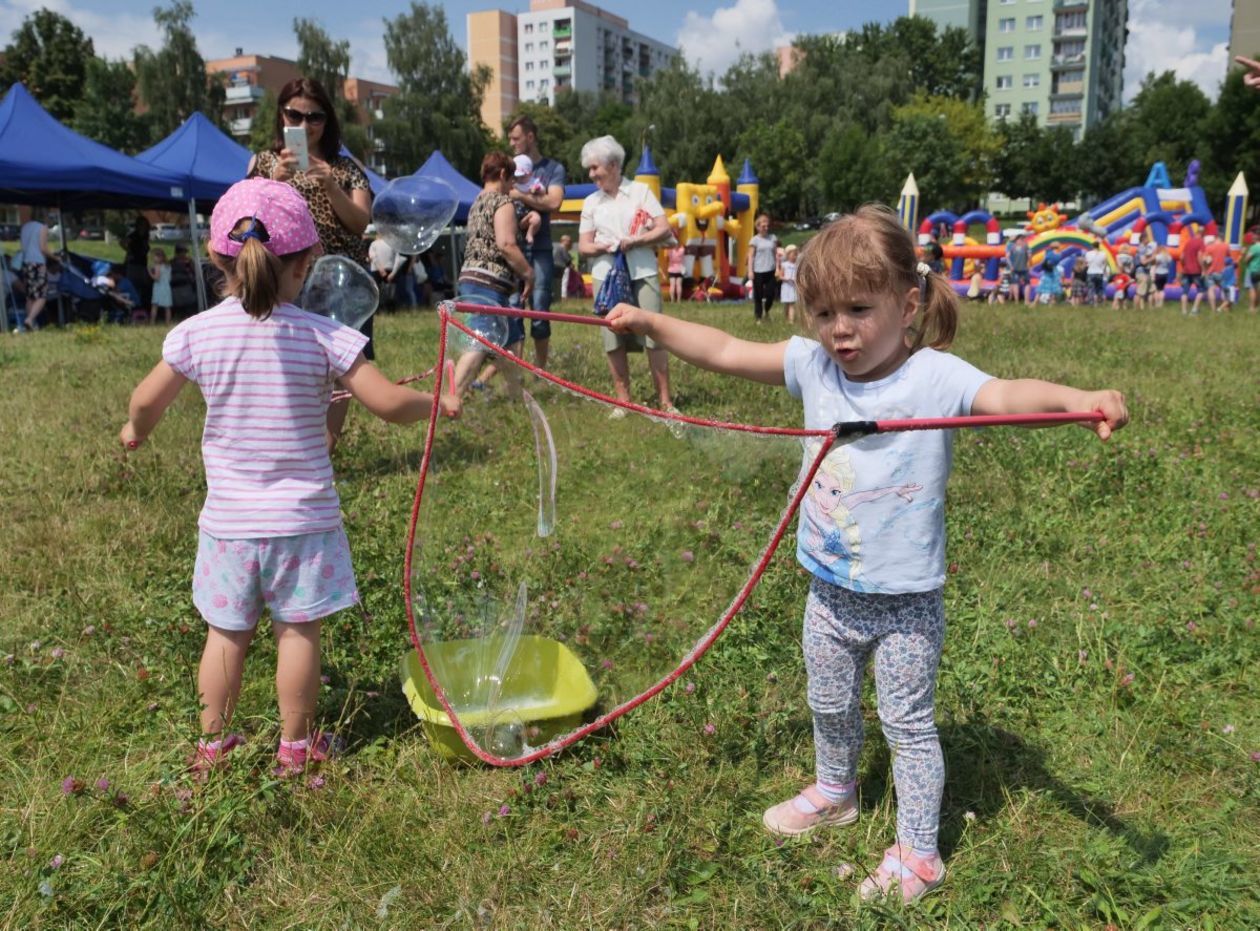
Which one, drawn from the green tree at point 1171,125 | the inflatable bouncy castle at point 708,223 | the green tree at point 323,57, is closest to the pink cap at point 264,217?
the inflatable bouncy castle at point 708,223

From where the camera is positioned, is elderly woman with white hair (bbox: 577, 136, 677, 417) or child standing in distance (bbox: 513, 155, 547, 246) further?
child standing in distance (bbox: 513, 155, 547, 246)

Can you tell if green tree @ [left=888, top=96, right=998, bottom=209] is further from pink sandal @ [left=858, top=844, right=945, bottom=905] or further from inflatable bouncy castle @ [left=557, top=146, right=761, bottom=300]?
pink sandal @ [left=858, top=844, right=945, bottom=905]

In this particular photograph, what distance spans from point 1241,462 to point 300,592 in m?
5.37

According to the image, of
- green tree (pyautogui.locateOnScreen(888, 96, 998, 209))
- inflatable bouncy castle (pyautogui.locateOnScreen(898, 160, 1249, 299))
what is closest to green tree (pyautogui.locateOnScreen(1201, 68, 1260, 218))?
green tree (pyautogui.locateOnScreen(888, 96, 998, 209))

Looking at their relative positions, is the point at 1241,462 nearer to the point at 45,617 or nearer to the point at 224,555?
the point at 224,555

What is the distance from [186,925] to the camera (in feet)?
6.63

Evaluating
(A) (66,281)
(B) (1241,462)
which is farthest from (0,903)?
(A) (66,281)

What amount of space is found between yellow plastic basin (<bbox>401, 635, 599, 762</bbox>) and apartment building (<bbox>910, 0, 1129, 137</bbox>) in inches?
3613

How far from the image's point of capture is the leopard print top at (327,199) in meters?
4.45

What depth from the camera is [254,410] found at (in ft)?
7.89

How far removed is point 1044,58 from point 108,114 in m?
78.1

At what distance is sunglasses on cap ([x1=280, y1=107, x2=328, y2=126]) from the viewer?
13.9 feet

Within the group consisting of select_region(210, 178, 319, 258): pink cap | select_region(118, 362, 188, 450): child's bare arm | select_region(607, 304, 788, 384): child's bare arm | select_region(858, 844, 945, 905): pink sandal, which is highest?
select_region(210, 178, 319, 258): pink cap

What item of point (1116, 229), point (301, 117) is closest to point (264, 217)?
point (301, 117)
